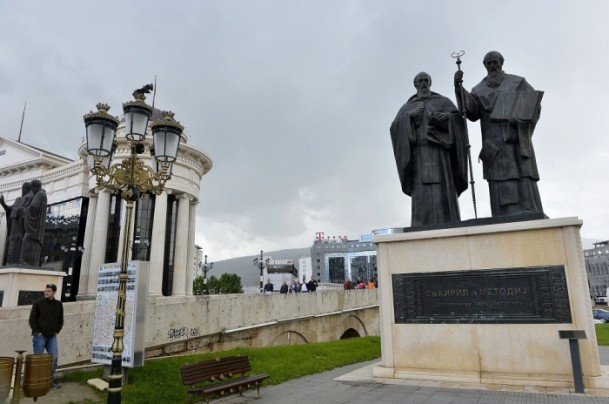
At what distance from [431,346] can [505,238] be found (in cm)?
238

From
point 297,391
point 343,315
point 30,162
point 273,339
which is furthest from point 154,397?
point 30,162

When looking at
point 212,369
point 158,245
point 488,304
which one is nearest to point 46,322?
point 212,369

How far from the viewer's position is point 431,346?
773 centimetres

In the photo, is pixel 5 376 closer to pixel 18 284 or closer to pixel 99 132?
pixel 99 132

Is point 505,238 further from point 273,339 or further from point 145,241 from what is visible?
point 145,241

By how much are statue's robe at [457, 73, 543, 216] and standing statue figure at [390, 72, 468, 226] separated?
0.55 metres

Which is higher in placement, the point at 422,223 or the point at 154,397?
the point at 422,223

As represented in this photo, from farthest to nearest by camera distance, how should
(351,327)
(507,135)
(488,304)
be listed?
1. (351,327)
2. (507,135)
3. (488,304)

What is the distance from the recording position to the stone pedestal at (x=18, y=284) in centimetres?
1554

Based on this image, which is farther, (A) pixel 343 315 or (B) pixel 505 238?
(A) pixel 343 315

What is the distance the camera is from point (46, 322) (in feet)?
25.9

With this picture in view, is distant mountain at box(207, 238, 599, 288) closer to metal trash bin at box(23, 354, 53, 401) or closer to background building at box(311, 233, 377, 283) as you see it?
background building at box(311, 233, 377, 283)

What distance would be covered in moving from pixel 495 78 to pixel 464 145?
59.4 inches

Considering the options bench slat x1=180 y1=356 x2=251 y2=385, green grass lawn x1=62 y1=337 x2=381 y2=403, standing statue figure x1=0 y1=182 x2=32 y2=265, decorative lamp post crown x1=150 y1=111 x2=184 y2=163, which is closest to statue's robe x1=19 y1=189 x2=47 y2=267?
standing statue figure x1=0 y1=182 x2=32 y2=265
